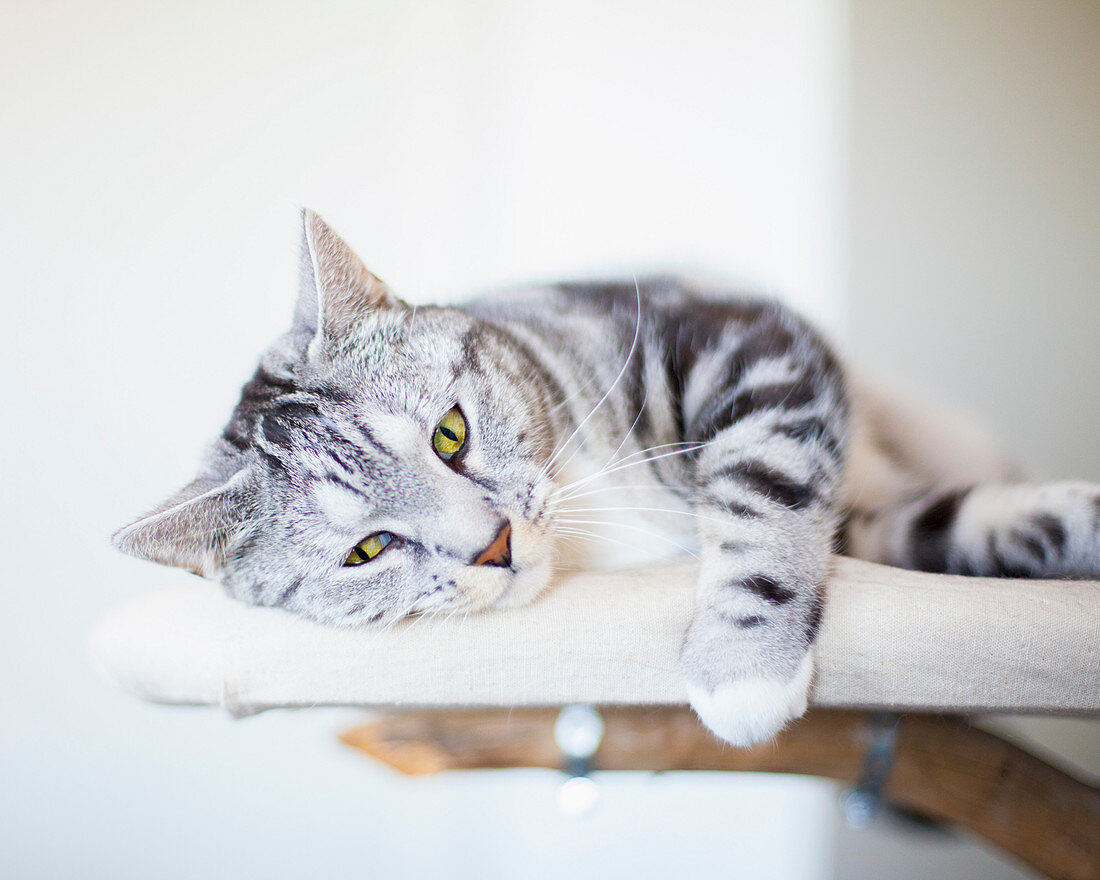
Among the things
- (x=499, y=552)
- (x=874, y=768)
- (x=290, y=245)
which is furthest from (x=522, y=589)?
(x=290, y=245)

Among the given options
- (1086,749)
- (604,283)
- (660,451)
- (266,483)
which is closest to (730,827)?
(1086,749)

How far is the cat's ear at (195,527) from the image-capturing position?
28.2 inches

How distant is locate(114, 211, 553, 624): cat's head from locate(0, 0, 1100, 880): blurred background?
56 centimetres

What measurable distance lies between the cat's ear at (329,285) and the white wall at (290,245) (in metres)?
0.14

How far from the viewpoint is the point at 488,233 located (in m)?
1.71

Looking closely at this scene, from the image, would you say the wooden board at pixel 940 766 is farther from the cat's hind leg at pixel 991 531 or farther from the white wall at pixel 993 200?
the white wall at pixel 993 200

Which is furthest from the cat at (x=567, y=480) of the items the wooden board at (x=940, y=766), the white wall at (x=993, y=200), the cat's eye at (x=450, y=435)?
the white wall at (x=993, y=200)

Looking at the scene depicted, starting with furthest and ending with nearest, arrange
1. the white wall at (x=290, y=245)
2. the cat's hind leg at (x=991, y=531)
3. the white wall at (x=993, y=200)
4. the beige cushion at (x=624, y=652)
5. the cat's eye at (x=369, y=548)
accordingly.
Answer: the white wall at (x=993, y=200) → the white wall at (x=290, y=245) → the cat's hind leg at (x=991, y=531) → the cat's eye at (x=369, y=548) → the beige cushion at (x=624, y=652)

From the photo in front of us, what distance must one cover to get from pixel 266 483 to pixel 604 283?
Answer: 2.06ft

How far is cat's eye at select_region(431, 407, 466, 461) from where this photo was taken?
0.78 meters

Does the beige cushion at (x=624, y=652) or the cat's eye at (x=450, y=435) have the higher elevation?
the cat's eye at (x=450, y=435)

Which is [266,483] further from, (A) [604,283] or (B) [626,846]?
(B) [626,846]

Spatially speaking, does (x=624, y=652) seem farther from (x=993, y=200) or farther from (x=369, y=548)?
(x=993, y=200)

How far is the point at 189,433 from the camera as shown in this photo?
51.6 inches
